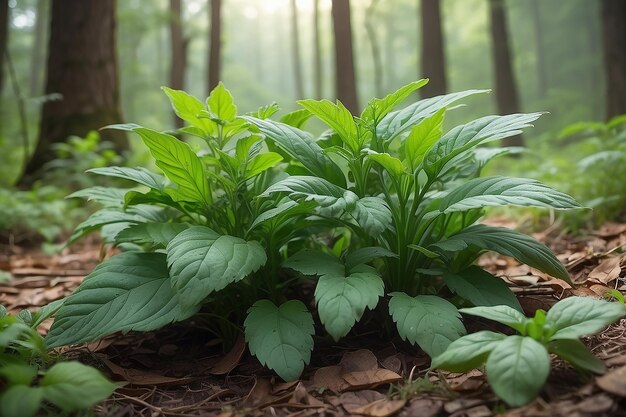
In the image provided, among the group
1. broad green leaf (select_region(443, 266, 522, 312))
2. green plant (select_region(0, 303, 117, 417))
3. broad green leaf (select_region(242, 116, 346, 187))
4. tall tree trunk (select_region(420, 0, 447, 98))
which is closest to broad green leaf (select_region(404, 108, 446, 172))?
broad green leaf (select_region(242, 116, 346, 187))

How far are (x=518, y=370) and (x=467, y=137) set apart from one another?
816 millimetres

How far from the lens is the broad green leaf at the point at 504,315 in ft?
4.14

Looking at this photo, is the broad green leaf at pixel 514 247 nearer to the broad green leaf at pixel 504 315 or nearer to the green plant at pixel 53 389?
the broad green leaf at pixel 504 315

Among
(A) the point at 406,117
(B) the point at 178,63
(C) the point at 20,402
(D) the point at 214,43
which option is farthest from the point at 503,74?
(C) the point at 20,402

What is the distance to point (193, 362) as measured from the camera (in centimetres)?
179

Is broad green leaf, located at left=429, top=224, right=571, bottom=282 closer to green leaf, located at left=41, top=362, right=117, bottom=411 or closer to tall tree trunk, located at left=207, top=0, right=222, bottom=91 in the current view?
green leaf, located at left=41, top=362, right=117, bottom=411

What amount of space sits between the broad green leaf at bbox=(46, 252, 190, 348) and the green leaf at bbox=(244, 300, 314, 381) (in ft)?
0.72

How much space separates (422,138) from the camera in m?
1.66

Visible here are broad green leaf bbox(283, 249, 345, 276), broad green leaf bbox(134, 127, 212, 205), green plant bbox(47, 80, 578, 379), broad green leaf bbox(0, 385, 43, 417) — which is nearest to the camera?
broad green leaf bbox(0, 385, 43, 417)

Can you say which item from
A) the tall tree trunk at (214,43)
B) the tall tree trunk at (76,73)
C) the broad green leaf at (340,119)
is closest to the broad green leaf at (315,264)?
the broad green leaf at (340,119)

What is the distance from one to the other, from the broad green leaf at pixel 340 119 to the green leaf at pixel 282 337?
616mm

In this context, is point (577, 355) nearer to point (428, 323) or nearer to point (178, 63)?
point (428, 323)

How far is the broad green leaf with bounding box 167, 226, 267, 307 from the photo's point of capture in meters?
1.34

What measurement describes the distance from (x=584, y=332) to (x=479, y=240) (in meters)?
0.48
